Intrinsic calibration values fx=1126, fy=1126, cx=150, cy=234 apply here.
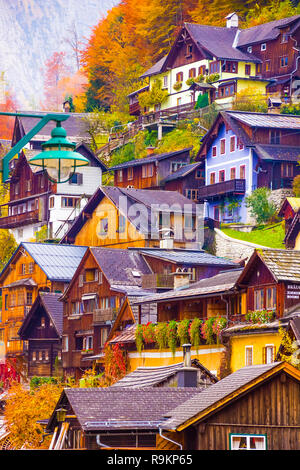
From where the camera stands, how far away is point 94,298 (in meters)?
65.1

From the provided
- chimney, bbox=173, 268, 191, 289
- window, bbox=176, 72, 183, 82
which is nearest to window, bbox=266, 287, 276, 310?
chimney, bbox=173, 268, 191, 289

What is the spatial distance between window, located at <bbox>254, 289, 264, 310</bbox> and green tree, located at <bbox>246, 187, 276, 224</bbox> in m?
34.7

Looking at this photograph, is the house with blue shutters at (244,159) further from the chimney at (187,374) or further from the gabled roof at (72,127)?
the chimney at (187,374)

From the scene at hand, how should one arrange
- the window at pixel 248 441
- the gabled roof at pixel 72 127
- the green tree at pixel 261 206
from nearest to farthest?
the window at pixel 248 441, the green tree at pixel 261 206, the gabled roof at pixel 72 127

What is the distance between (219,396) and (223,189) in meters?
54.8

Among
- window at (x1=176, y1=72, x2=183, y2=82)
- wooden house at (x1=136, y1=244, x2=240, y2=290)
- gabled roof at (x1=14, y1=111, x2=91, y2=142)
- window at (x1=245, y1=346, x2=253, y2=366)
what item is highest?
window at (x1=176, y1=72, x2=183, y2=82)

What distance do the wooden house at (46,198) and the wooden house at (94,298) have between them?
23.0 meters

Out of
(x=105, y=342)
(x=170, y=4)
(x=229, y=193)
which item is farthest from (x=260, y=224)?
(x=170, y=4)

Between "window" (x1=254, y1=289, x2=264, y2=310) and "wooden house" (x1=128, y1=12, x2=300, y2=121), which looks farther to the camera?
"wooden house" (x1=128, y1=12, x2=300, y2=121)

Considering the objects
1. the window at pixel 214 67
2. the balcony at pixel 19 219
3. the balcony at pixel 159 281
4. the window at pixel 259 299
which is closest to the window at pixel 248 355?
the window at pixel 259 299

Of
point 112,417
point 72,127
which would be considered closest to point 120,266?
point 112,417

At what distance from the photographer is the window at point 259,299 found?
44.9m

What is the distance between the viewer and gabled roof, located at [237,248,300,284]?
43.1m

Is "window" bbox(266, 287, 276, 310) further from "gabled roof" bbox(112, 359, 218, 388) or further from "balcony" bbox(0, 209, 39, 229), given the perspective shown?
"balcony" bbox(0, 209, 39, 229)
